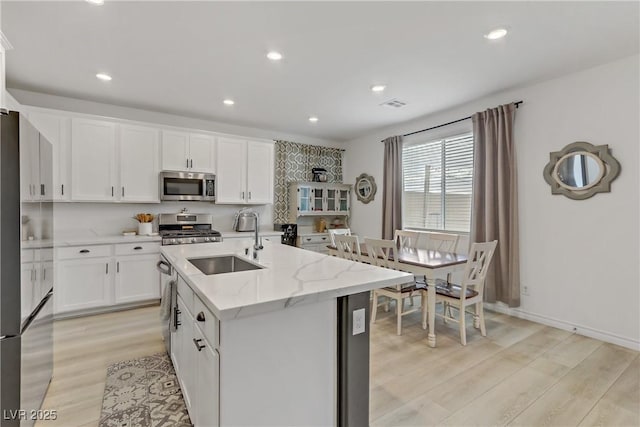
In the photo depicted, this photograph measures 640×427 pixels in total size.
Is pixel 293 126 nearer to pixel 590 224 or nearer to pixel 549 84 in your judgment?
pixel 549 84

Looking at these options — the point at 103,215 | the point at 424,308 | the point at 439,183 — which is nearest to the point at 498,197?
the point at 439,183

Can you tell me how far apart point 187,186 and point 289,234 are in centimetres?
190

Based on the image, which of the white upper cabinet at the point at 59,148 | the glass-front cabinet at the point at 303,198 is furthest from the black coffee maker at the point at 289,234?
the white upper cabinet at the point at 59,148

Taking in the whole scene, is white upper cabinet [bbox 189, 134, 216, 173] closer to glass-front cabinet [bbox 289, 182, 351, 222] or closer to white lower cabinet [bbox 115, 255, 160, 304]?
white lower cabinet [bbox 115, 255, 160, 304]

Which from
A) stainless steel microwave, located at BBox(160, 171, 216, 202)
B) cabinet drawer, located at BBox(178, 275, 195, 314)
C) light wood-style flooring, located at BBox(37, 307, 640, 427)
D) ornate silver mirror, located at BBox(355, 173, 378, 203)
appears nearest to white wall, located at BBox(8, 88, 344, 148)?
stainless steel microwave, located at BBox(160, 171, 216, 202)

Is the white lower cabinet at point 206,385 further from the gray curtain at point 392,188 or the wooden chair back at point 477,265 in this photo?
the gray curtain at point 392,188

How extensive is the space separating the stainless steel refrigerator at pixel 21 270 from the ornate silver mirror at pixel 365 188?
4.73m

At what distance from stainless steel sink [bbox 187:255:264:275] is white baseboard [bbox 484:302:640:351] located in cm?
327

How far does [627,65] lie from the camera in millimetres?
2867

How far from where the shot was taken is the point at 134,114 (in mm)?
4340

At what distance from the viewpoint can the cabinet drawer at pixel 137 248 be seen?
3.73 m

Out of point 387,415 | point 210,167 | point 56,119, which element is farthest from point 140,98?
point 387,415

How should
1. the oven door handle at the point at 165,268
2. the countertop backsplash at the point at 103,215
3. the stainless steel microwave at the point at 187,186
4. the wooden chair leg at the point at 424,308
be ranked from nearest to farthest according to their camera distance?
the oven door handle at the point at 165,268
the wooden chair leg at the point at 424,308
the countertop backsplash at the point at 103,215
the stainless steel microwave at the point at 187,186

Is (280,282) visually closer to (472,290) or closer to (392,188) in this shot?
(472,290)
